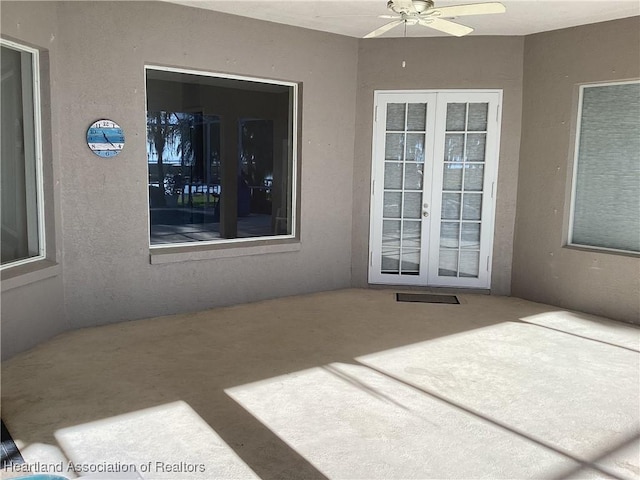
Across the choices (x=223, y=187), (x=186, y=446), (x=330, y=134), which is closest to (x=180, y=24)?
(x=223, y=187)

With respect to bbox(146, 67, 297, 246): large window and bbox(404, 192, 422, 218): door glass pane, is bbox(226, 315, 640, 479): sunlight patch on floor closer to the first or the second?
bbox(404, 192, 422, 218): door glass pane

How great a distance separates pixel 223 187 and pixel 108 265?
1.44 m

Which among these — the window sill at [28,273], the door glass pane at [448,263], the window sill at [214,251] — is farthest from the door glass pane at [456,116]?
the window sill at [28,273]

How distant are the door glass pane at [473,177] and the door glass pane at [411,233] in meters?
0.72

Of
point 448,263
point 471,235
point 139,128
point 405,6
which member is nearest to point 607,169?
point 471,235

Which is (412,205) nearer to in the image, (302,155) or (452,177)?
(452,177)

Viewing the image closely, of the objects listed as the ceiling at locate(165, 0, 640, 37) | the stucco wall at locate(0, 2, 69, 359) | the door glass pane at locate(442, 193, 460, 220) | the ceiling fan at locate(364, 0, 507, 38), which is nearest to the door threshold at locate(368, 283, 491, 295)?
the door glass pane at locate(442, 193, 460, 220)

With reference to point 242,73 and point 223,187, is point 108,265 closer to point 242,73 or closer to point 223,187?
point 223,187

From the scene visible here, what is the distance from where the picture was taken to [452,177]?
21.0 ft

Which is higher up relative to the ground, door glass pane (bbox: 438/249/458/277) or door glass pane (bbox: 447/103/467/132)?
door glass pane (bbox: 447/103/467/132)

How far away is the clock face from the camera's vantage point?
4.74 metres

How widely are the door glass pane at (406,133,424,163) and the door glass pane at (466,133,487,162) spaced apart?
0.54m

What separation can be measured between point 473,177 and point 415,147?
760mm

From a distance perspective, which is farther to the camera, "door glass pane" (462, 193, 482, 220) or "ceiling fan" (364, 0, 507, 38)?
"door glass pane" (462, 193, 482, 220)
